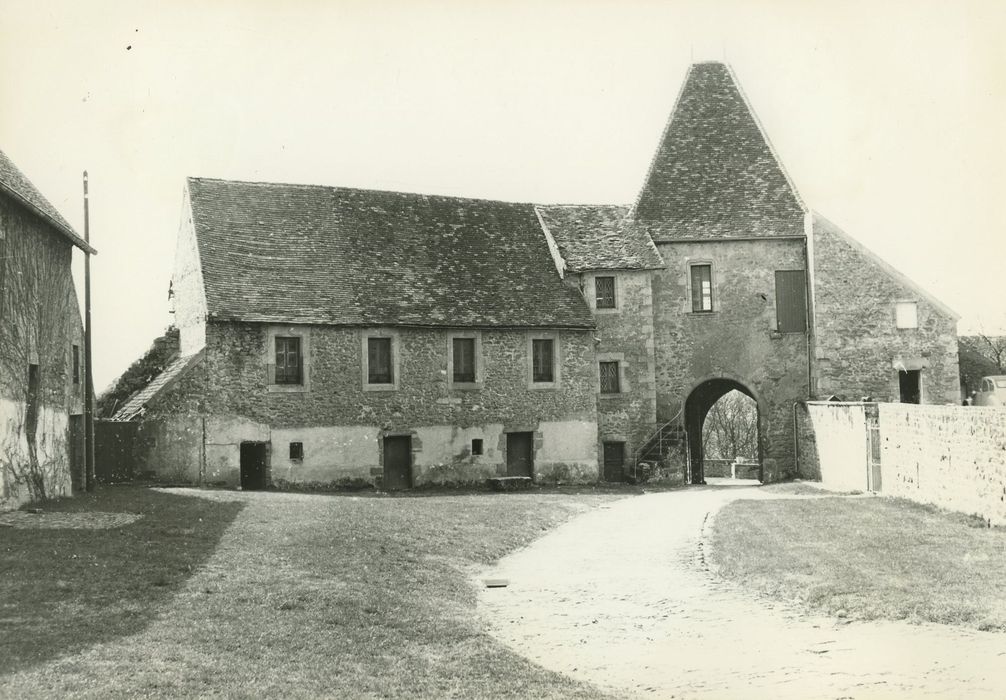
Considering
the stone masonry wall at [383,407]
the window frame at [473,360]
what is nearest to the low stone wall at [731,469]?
the stone masonry wall at [383,407]

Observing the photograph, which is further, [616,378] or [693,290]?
[693,290]

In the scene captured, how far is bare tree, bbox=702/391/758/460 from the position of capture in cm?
5497

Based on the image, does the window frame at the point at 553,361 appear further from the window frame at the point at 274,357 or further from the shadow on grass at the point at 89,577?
the shadow on grass at the point at 89,577

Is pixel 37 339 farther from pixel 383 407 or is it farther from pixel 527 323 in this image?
pixel 527 323

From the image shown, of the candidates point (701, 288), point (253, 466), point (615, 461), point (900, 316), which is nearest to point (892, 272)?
point (900, 316)

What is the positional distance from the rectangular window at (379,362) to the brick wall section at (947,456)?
13.2 meters

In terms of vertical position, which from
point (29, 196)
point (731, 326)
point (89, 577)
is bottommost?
point (89, 577)

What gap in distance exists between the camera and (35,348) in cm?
1897

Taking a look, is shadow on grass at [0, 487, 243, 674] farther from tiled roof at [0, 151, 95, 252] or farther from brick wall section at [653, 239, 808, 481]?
brick wall section at [653, 239, 808, 481]

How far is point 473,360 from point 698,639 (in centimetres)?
1923

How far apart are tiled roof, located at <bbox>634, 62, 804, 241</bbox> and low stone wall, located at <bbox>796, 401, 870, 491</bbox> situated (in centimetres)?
632

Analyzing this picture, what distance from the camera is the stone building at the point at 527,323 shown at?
87.1 feet

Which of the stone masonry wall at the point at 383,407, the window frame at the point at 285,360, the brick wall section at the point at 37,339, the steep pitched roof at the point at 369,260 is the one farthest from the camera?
the steep pitched roof at the point at 369,260

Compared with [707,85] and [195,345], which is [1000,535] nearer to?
[195,345]
